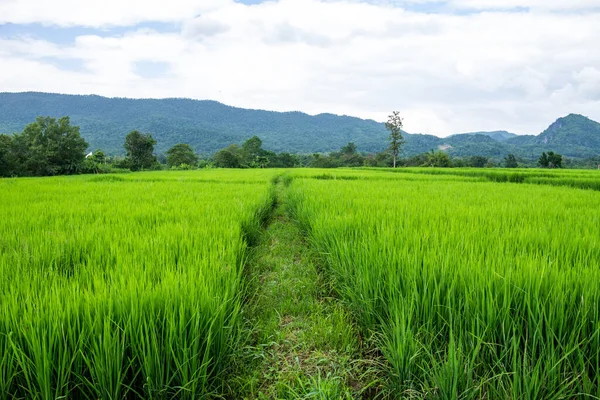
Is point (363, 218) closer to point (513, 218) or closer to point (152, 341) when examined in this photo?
point (513, 218)

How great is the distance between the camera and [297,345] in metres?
1.62

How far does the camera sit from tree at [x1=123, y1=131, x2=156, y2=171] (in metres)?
51.5

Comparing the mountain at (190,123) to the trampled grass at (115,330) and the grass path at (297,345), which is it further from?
the trampled grass at (115,330)

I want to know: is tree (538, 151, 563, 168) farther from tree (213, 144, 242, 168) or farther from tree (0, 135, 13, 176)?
tree (0, 135, 13, 176)

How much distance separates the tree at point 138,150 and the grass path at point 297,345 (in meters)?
56.5

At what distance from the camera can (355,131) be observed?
167875 mm

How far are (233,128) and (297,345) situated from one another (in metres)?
166

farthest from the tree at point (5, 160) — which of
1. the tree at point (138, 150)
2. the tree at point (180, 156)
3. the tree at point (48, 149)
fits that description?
the tree at point (180, 156)

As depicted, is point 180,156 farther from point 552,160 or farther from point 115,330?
point 115,330

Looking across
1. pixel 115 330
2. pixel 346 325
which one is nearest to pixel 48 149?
pixel 115 330

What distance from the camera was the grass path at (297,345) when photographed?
129cm

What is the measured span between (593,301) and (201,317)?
1.55m

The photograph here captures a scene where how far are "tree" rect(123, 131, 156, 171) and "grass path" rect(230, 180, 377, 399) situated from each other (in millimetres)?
56466

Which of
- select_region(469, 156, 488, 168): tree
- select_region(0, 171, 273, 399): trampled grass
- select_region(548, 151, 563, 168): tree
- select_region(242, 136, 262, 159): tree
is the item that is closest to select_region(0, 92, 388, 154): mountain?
select_region(242, 136, 262, 159): tree
